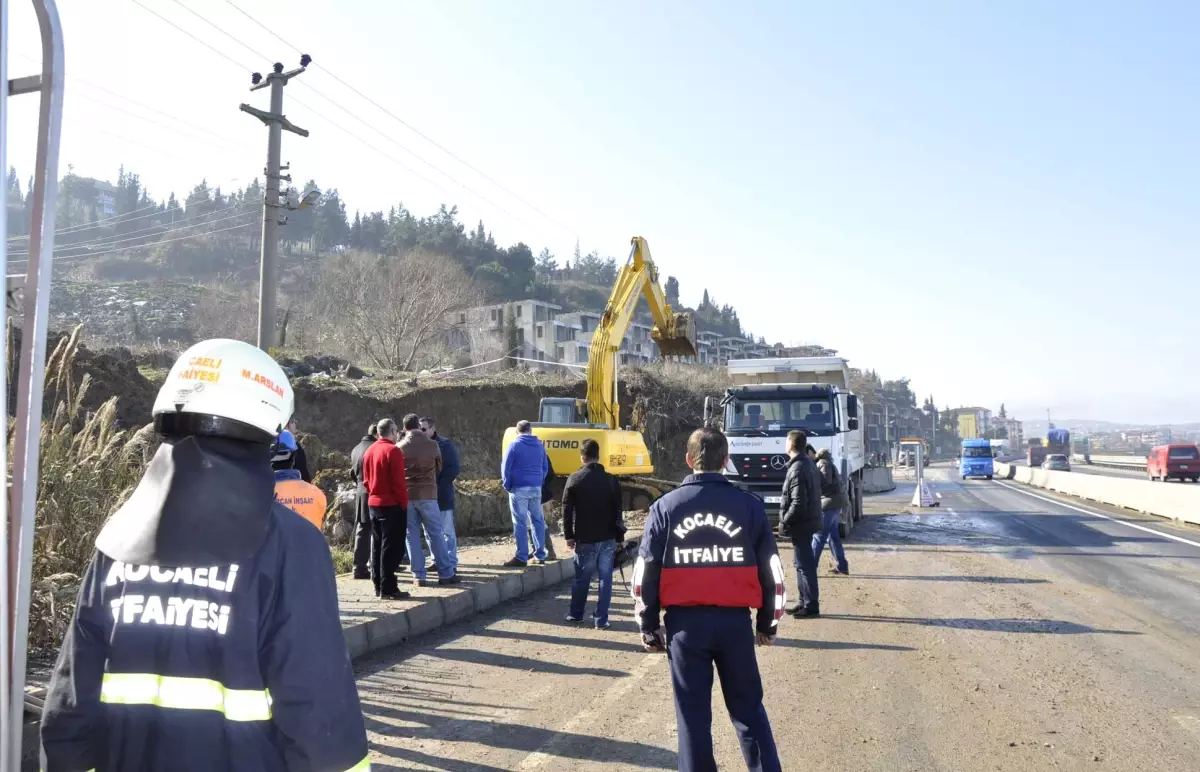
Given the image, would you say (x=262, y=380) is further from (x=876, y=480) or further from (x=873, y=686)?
(x=876, y=480)

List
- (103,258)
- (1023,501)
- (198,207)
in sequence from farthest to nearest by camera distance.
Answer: (198,207) → (103,258) → (1023,501)

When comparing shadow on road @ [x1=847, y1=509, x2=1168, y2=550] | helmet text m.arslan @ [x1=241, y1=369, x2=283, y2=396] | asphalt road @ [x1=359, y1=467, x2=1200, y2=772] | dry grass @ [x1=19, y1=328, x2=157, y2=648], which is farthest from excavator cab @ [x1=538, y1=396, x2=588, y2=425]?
helmet text m.arslan @ [x1=241, y1=369, x2=283, y2=396]

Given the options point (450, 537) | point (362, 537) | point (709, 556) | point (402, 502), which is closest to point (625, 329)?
point (450, 537)

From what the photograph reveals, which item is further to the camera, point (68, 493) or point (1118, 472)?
point (1118, 472)

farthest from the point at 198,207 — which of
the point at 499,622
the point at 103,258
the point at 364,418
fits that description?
the point at 499,622

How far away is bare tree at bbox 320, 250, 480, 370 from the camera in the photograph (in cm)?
4703

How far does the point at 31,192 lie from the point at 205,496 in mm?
864

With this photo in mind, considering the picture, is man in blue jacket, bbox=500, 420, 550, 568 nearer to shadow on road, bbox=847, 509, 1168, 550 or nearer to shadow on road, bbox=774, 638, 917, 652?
shadow on road, bbox=774, 638, 917, 652

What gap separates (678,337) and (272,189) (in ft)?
30.1

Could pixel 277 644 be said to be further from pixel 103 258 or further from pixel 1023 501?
pixel 103 258

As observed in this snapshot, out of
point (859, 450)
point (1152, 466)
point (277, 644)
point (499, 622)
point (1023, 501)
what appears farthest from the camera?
point (1152, 466)

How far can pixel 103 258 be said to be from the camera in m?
116

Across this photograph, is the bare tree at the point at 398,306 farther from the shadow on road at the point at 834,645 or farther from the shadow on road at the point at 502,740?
the shadow on road at the point at 502,740

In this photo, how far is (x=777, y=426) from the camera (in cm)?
1716
